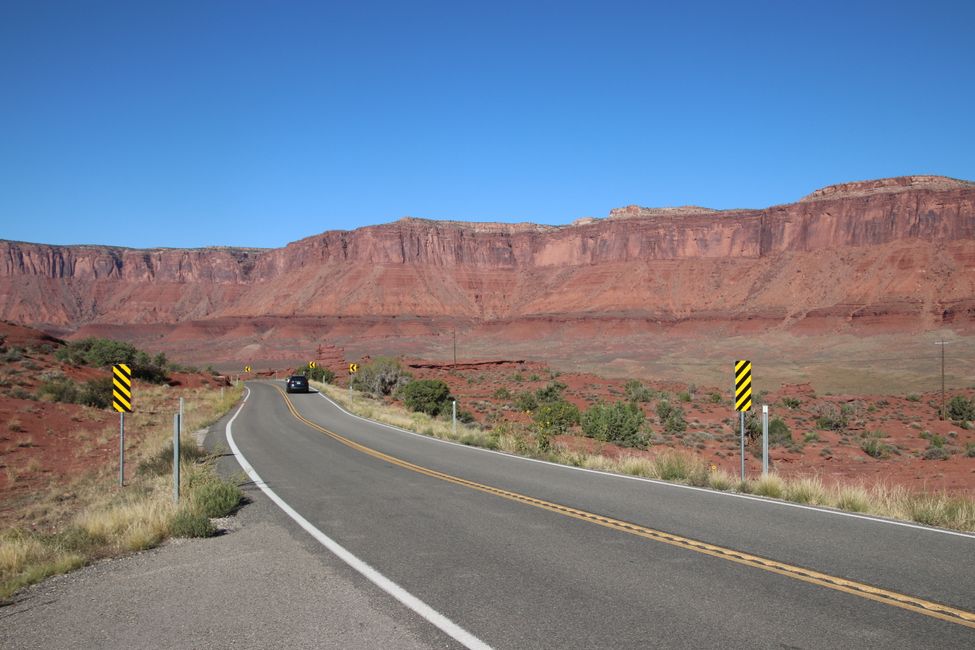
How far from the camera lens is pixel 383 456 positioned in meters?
16.6

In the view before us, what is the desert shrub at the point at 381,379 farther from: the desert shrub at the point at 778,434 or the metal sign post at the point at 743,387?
the metal sign post at the point at 743,387

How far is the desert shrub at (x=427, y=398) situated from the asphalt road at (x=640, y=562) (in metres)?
23.7

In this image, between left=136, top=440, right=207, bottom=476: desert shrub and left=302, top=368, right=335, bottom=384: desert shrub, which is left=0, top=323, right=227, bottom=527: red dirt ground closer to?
left=136, top=440, right=207, bottom=476: desert shrub

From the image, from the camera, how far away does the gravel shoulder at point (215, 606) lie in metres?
4.84

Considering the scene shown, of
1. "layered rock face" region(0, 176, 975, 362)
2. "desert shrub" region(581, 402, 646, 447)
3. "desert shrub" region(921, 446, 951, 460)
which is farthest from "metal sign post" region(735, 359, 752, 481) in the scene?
"layered rock face" region(0, 176, 975, 362)

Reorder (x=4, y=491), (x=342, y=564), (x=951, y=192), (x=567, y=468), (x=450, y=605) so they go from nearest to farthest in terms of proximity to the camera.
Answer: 1. (x=450, y=605)
2. (x=342, y=564)
3. (x=567, y=468)
4. (x=4, y=491)
5. (x=951, y=192)

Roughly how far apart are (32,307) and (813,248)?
509 ft

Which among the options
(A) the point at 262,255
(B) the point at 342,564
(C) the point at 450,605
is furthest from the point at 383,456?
(A) the point at 262,255

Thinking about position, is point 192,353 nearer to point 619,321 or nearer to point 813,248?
point 619,321

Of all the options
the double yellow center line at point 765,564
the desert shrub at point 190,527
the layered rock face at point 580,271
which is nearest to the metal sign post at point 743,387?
the double yellow center line at point 765,564

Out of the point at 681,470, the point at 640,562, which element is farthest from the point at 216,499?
the point at 681,470

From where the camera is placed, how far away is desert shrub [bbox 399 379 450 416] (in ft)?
118

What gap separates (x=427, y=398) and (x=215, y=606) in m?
31.2

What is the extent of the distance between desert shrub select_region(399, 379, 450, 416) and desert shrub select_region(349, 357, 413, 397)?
1053cm
